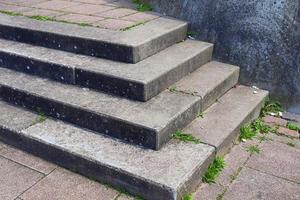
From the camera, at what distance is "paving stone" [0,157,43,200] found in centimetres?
284

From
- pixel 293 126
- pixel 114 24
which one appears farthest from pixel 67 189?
pixel 293 126

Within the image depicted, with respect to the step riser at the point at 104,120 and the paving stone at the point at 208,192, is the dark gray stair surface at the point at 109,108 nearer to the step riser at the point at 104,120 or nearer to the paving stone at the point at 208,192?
the step riser at the point at 104,120

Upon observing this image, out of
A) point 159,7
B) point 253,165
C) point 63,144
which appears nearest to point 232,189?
point 253,165

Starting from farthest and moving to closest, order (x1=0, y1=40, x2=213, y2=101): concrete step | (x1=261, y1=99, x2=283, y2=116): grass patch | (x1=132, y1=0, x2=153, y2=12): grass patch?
1. (x1=132, y1=0, x2=153, y2=12): grass patch
2. (x1=261, y1=99, x2=283, y2=116): grass patch
3. (x1=0, y1=40, x2=213, y2=101): concrete step

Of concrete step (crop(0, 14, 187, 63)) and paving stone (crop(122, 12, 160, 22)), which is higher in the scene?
paving stone (crop(122, 12, 160, 22))

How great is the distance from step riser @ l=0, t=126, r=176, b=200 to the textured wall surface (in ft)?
4.92

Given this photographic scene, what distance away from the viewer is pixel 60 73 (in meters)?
3.69

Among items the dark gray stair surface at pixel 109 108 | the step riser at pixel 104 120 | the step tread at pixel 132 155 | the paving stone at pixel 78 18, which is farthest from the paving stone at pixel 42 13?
the step tread at pixel 132 155

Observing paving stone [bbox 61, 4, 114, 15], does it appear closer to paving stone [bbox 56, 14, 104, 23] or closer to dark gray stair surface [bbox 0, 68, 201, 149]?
paving stone [bbox 56, 14, 104, 23]

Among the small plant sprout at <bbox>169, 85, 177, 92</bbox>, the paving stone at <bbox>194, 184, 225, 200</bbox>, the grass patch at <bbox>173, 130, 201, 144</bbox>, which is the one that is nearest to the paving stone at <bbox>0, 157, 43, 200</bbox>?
the grass patch at <bbox>173, 130, 201, 144</bbox>

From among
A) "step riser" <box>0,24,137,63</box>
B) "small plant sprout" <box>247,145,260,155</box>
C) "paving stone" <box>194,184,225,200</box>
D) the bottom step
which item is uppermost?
"step riser" <box>0,24,137,63</box>

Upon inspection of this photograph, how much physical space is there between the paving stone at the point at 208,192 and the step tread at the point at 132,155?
0.58 ft

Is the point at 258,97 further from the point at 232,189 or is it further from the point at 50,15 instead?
the point at 50,15

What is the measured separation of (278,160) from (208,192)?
0.82 metres
